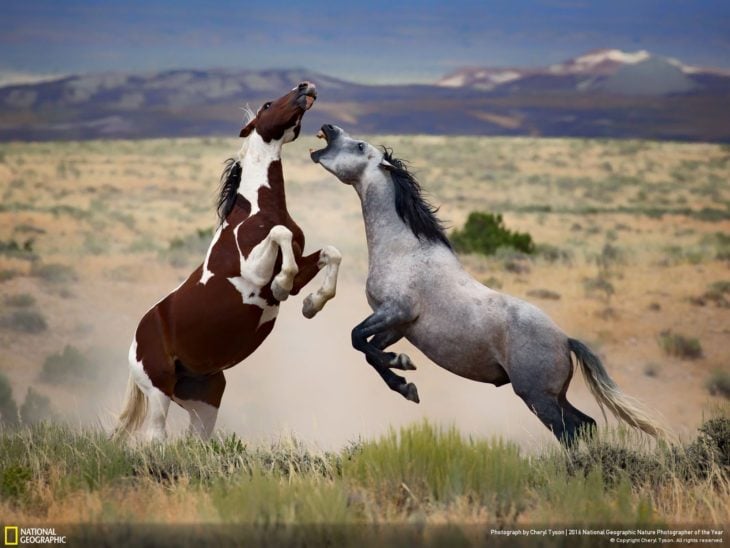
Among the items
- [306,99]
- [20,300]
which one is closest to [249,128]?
[306,99]

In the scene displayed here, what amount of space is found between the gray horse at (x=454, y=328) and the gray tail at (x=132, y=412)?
5.83 feet

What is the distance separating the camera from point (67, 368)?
663 inches

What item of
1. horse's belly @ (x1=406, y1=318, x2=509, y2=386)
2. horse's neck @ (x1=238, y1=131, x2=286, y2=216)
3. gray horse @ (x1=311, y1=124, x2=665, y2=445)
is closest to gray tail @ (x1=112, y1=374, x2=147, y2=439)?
horse's neck @ (x1=238, y1=131, x2=286, y2=216)

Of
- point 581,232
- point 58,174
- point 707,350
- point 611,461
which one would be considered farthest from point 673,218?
point 611,461

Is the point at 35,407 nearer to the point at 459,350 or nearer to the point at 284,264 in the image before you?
the point at 284,264

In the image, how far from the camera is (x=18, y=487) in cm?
760

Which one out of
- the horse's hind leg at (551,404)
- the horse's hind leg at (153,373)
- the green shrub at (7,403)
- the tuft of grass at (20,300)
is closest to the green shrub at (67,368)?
the green shrub at (7,403)

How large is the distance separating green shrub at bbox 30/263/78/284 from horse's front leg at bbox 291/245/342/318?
582 inches

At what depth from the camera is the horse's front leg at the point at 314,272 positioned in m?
8.33

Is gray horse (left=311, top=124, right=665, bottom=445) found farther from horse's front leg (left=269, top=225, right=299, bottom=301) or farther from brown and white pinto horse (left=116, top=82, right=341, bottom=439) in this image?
horse's front leg (left=269, top=225, right=299, bottom=301)

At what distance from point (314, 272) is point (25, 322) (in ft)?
39.7

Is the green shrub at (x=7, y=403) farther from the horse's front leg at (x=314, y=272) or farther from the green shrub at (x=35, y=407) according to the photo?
the horse's front leg at (x=314, y=272)

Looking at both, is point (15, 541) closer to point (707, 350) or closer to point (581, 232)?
point (707, 350)

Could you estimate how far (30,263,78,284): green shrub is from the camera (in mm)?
22750
